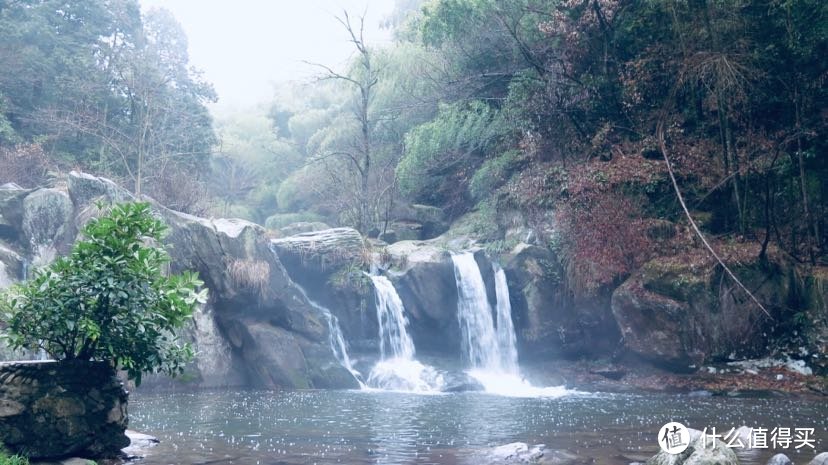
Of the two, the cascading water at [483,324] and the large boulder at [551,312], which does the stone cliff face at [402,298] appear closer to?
the large boulder at [551,312]

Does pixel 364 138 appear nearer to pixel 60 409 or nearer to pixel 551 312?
pixel 551 312

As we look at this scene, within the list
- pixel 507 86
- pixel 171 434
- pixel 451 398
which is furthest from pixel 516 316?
pixel 171 434

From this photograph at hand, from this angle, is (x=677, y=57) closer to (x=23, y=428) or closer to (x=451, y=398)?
(x=451, y=398)

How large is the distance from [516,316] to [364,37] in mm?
15263

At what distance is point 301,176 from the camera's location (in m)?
39.0

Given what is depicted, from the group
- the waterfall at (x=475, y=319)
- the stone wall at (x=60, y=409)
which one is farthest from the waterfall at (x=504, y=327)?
the stone wall at (x=60, y=409)

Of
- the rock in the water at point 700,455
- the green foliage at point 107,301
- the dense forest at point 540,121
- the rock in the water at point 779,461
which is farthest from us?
the dense forest at point 540,121

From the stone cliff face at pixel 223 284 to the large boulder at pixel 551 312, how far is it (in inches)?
247

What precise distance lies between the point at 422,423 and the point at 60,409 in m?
6.53

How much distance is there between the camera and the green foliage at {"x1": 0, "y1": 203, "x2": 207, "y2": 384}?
305 inches

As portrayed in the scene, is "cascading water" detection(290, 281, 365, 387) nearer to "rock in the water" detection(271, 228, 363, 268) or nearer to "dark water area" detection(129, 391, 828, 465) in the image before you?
"rock in the water" detection(271, 228, 363, 268)

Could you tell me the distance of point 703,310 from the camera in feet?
59.7

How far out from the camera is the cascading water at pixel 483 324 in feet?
72.1

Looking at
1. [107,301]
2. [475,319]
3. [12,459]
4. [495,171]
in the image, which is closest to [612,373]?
[475,319]
